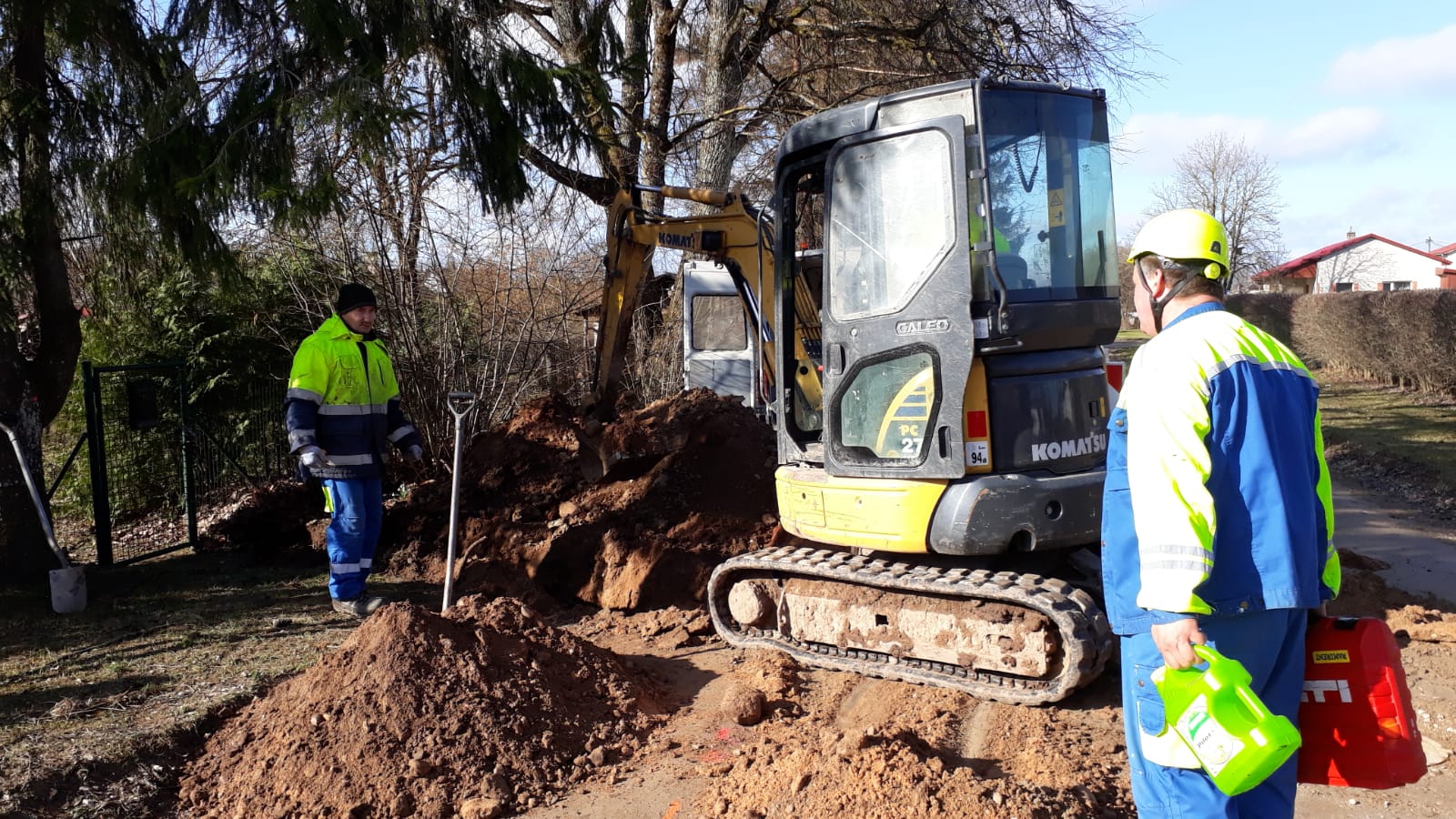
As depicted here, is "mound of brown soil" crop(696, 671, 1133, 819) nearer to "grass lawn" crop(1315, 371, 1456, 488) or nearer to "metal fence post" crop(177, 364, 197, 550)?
"metal fence post" crop(177, 364, 197, 550)

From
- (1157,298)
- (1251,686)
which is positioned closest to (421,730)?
(1251,686)

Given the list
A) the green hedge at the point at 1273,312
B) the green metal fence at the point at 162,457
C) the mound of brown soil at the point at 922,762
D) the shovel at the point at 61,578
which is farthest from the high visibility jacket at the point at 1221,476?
the green hedge at the point at 1273,312

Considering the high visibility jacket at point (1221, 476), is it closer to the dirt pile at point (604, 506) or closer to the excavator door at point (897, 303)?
the excavator door at point (897, 303)

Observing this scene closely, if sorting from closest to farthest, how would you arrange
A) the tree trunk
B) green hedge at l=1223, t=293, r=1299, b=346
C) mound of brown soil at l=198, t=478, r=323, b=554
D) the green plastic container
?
the green plastic container → the tree trunk → mound of brown soil at l=198, t=478, r=323, b=554 → green hedge at l=1223, t=293, r=1299, b=346

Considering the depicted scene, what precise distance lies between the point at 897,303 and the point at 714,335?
667cm

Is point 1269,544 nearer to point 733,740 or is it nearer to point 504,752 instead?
point 733,740

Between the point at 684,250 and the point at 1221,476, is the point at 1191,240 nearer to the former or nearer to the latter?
the point at 1221,476

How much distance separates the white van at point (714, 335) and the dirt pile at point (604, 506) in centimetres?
Answer: 240

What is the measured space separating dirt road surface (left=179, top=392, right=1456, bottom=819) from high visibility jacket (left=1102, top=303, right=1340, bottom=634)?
1.25 metres

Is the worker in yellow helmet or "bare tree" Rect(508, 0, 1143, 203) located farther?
"bare tree" Rect(508, 0, 1143, 203)

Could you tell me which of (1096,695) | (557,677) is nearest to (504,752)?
(557,677)

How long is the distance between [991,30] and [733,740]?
1098 centimetres

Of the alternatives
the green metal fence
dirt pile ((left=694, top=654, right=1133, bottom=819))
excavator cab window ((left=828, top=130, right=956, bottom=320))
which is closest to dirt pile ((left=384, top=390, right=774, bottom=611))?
dirt pile ((left=694, top=654, right=1133, bottom=819))

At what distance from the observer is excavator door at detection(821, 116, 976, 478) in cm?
460
